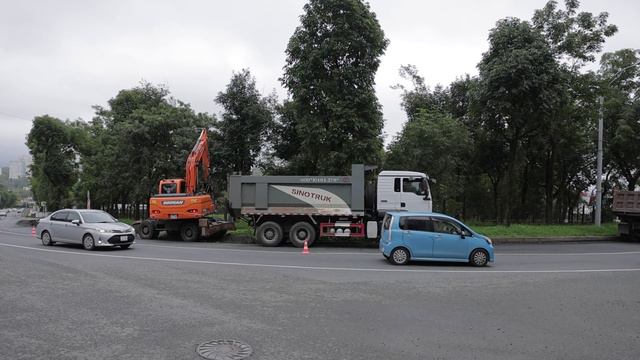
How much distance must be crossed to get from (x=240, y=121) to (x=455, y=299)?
20.4 metres

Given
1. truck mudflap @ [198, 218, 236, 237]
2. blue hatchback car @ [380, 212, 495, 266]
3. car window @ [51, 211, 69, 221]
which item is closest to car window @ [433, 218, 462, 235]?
blue hatchback car @ [380, 212, 495, 266]

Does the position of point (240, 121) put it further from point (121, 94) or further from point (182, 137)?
point (121, 94)

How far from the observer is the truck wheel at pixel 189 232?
21547 mm

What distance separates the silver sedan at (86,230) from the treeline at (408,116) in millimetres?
7525

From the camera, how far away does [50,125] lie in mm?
50125

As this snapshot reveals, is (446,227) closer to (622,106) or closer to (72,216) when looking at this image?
(72,216)

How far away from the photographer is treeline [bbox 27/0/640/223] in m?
23.7

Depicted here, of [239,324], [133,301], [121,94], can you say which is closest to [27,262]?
[133,301]

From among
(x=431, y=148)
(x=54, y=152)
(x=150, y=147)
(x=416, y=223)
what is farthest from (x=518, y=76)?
(x=54, y=152)

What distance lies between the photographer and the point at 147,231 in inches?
896

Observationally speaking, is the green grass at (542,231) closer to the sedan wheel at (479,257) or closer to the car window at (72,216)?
the sedan wheel at (479,257)

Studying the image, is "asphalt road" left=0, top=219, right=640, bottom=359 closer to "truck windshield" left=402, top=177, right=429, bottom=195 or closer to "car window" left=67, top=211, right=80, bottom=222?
"car window" left=67, top=211, right=80, bottom=222

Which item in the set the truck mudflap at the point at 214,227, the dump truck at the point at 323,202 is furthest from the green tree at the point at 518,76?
the truck mudflap at the point at 214,227

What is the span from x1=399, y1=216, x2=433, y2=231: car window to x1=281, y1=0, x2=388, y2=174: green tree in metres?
10.0
